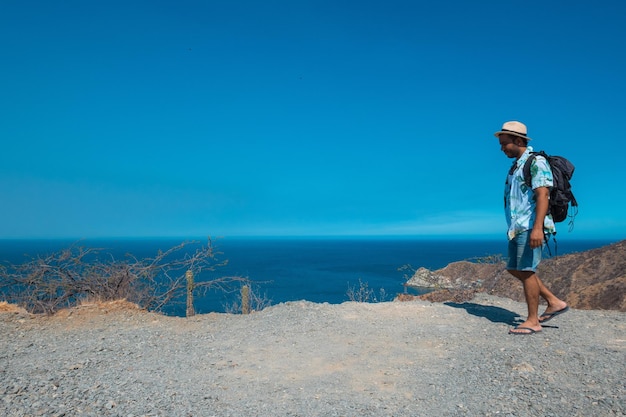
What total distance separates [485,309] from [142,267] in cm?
659

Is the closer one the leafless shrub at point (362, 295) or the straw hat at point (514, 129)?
the straw hat at point (514, 129)

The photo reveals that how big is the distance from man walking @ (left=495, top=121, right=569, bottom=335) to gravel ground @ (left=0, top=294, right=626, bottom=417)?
0.35 meters

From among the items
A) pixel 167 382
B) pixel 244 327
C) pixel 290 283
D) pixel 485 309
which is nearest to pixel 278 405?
pixel 167 382

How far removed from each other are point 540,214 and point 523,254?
0.56 metres

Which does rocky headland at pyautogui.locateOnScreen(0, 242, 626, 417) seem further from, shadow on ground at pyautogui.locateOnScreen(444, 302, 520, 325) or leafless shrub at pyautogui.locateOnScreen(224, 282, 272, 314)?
leafless shrub at pyautogui.locateOnScreen(224, 282, 272, 314)

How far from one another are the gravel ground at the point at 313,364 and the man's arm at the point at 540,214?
1153 millimetres

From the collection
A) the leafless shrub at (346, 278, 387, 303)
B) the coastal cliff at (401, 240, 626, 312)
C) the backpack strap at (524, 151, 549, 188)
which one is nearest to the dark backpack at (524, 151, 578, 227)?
the backpack strap at (524, 151, 549, 188)

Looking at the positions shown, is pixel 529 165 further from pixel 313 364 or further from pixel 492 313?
pixel 313 364

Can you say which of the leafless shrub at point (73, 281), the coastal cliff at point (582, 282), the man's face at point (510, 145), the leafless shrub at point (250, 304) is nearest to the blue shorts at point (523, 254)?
the man's face at point (510, 145)

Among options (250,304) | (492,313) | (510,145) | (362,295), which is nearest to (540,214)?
(510,145)

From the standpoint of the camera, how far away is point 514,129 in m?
5.68

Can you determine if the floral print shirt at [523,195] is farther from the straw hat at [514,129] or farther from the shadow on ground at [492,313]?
the shadow on ground at [492,313]

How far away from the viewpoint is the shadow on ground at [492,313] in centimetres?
639

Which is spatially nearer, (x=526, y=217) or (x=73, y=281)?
(x=526, y=217)
